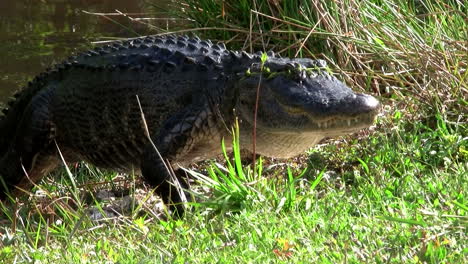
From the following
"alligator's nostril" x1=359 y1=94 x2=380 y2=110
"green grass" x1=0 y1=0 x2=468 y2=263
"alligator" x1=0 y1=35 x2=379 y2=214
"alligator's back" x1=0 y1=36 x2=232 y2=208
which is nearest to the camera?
"green grass" x1=0 y1=0 x2=468 y2=263

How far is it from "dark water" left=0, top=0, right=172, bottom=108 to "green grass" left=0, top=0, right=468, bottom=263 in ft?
9.55

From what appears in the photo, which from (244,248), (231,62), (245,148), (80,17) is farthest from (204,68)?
(80,17)

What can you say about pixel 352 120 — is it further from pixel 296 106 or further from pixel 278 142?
pixel 278 142

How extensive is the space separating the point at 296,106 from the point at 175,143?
706 mm

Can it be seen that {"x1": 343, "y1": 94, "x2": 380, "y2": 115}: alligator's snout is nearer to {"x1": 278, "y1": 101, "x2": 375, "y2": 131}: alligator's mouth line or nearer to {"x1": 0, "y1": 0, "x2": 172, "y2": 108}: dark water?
{"x1": 278, "y1": 101, "x2": 375, "y2": 131}: alligator's mouth line

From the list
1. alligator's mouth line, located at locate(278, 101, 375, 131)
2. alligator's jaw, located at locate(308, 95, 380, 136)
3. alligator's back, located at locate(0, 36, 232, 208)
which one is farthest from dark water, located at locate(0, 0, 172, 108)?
alligator's jaw, located at locate(308, 95, 380, 136)

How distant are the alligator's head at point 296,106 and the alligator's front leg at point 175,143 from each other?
22 cm

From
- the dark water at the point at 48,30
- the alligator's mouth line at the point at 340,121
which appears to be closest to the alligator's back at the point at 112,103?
the alligator's mouth line at the point at 340,121

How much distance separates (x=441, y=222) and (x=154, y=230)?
4.26ft

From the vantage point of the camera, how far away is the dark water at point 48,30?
9.80 meters

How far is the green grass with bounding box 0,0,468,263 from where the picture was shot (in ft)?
11.0

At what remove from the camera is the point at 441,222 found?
3.29 metres

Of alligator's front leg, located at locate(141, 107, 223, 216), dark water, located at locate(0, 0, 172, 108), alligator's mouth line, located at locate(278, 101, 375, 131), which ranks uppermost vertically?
alligator's mouth line, located at locate(278, 101, 375, 131)

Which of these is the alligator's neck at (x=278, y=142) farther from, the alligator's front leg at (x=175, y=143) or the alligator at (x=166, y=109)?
the alligator's front leg at (x=175, y=143)
